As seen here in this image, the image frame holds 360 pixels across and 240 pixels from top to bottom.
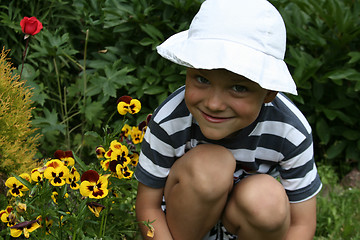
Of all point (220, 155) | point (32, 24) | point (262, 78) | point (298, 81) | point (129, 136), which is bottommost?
point (298, 81)

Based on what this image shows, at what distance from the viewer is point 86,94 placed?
3133 mm

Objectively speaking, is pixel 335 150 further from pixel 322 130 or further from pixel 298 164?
pixel 298 164

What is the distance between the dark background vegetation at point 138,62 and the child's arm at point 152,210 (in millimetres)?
829

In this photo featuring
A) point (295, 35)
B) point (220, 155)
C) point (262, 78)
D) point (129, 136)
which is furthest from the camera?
point (295, 35)

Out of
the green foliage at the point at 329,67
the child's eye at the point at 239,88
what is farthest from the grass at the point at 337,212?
the child's eye at the point at 239,88

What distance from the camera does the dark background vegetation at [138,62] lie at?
9.88ft

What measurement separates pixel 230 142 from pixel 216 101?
34cm

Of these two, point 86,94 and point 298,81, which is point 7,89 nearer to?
point 86,94

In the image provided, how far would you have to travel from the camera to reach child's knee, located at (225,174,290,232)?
2.00m

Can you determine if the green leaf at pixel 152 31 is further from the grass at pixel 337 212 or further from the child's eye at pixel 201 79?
the grass at pixel 337 212

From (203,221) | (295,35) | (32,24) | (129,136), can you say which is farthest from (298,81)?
(32,24)

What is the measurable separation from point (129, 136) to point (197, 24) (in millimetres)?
816

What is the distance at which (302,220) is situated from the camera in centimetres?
222

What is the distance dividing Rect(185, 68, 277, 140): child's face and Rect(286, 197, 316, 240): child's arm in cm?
48
